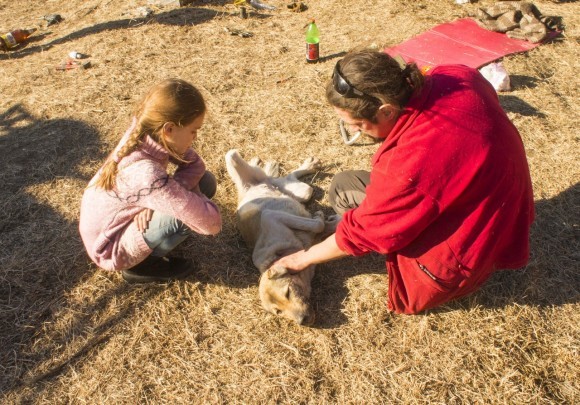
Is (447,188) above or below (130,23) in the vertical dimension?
above

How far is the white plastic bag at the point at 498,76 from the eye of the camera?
15.0 ft

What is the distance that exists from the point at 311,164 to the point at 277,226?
988 mm

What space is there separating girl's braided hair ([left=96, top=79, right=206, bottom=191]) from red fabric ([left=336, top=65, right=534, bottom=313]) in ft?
3.63

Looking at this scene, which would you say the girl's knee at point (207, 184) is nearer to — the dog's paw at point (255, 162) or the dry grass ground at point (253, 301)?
the dry grass ground at point (253, 301)

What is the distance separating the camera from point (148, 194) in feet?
8.02

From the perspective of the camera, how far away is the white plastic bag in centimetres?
457

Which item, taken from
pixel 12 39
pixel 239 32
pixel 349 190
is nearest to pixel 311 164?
pixel 349 190

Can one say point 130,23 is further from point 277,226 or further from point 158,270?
point 277,226

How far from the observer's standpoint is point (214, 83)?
517 cm

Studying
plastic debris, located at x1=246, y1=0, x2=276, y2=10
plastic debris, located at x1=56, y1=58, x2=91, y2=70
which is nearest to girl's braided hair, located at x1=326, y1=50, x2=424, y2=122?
plastic debris, located at x1=56, y1=58, x2=91, y2=70

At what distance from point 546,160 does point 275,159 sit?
2417 millimetres

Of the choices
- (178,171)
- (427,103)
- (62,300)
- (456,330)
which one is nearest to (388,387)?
(456,330)

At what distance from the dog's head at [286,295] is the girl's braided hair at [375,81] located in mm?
1175

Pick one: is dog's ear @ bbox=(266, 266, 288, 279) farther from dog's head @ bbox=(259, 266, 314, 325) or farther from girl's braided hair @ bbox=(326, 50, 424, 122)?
girl's braided hair @ bbox=(326, 50, 424, 122)
